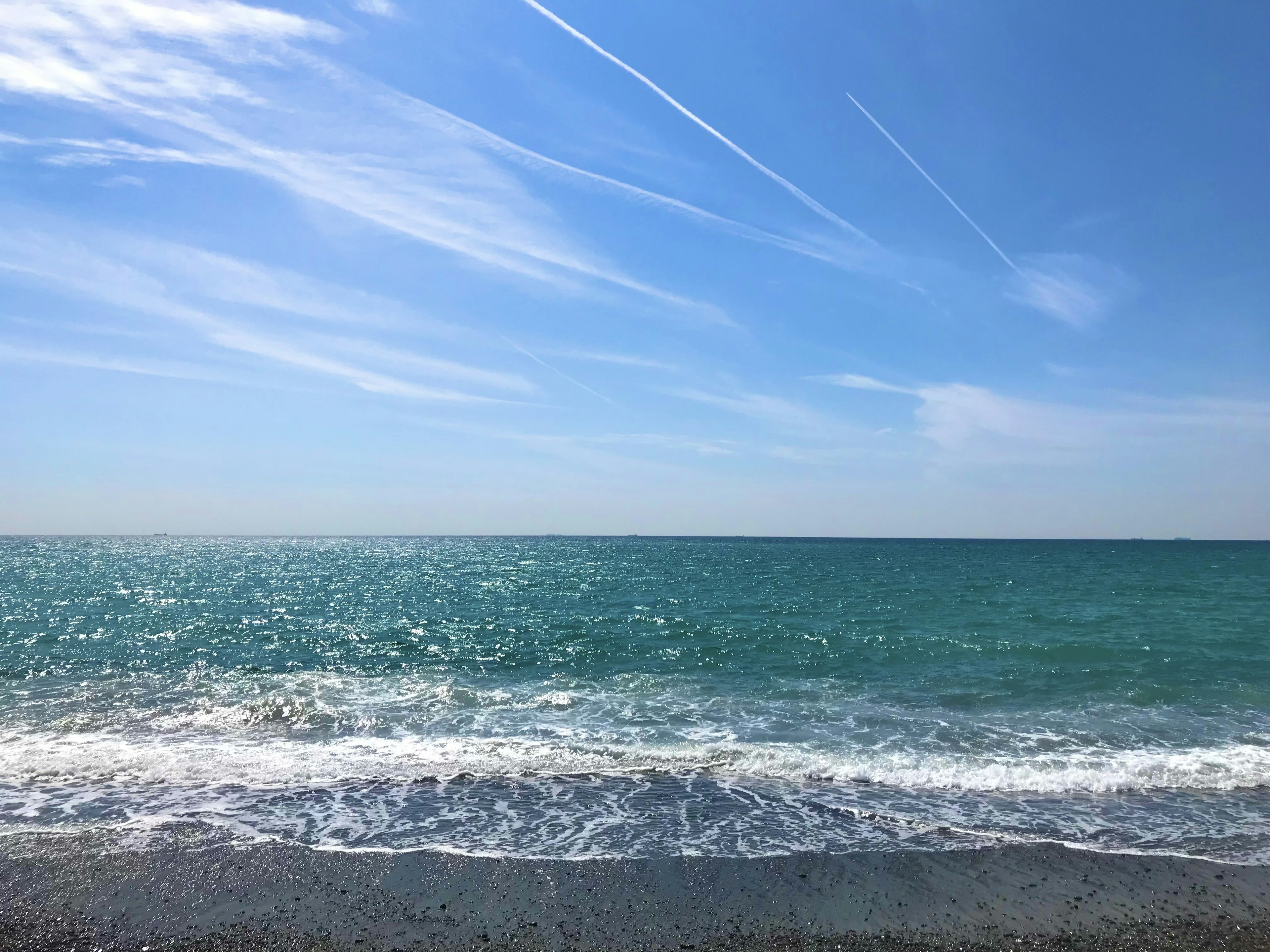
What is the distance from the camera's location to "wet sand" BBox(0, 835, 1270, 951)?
320 inches

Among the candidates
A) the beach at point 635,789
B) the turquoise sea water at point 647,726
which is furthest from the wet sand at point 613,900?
the turquoise sea water at point 647,726

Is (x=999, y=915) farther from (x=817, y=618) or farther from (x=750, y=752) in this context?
(x=817, y=618)

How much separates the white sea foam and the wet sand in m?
3.25

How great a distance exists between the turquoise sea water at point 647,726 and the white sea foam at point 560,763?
0.26ft

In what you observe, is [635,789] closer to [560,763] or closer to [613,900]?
[560,763]

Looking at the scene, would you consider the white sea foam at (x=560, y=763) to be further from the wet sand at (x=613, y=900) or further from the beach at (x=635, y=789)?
the wet sand at (x=613, y=900)

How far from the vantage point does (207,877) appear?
9375 mm

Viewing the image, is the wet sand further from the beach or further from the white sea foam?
the white sea foam

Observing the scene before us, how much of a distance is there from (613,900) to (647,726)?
8.47 m

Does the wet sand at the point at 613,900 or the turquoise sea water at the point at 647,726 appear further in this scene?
the turquoise sea water at the point at 647,726

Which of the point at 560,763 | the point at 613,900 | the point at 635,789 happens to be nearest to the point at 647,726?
the point at 560,763

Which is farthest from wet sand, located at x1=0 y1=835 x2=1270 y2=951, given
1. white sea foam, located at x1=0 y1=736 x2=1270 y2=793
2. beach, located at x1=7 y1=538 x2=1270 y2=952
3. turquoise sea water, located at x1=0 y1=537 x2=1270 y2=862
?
white sea foam, located at x1=0 y1=736 x2=1270 y2=793

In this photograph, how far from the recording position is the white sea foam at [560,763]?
13.4 metres

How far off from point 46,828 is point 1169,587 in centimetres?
7052
